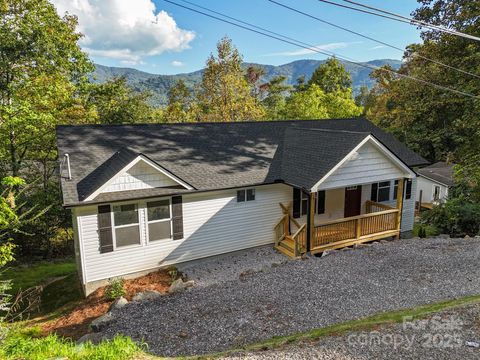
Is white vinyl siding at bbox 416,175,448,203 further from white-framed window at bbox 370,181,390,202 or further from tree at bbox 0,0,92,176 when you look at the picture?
tree at bbox 0,0,92,176

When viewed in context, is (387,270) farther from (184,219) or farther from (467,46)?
(467,46)

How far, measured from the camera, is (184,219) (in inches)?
424

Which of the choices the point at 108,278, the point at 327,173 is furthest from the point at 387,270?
the point at 108,278

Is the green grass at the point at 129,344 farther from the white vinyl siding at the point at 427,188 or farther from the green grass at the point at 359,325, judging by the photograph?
the white vinyl siding at the point at 427,188

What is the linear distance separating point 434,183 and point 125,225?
23388 mm

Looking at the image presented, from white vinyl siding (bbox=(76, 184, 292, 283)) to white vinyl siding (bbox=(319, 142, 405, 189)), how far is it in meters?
2.08

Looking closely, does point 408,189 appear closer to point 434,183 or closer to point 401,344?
point 401,344

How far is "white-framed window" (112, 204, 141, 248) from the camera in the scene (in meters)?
9.69

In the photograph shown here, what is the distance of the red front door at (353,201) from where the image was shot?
1415 centimetres

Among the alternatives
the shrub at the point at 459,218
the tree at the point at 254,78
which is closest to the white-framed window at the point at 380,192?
the shrub at the point at 459,218

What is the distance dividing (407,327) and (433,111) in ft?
70.0

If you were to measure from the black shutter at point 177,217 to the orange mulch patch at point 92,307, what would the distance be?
131 centimetres

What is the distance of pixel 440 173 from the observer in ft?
81.3

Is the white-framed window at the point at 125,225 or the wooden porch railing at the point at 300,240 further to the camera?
the wooden porch railing at the point at 300,240
